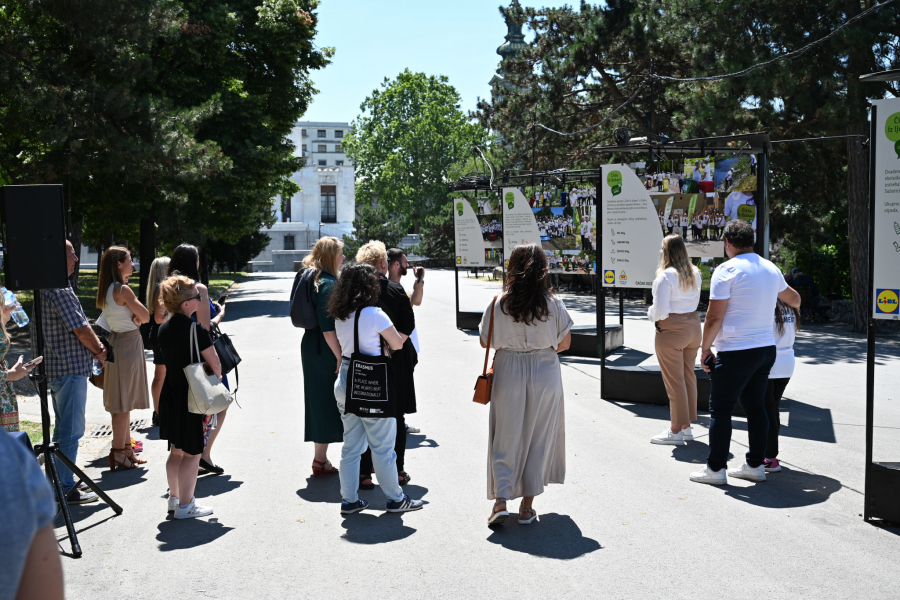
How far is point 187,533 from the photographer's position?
5066 mm

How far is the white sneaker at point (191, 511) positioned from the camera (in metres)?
5.29

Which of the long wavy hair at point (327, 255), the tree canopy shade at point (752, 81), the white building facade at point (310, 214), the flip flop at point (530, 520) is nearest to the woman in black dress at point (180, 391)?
the long wavy hair at point (327, 255)

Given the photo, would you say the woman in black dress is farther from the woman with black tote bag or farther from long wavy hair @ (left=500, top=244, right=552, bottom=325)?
long wavy hair @ (left=500, top=244, right=552, bottom=325)

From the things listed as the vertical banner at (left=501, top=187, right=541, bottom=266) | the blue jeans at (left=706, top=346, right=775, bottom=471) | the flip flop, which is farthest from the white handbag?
the vertical banner at (left=501, top=187, right=541, bottom=266)

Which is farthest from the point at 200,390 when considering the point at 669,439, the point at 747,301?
the point at 669,439

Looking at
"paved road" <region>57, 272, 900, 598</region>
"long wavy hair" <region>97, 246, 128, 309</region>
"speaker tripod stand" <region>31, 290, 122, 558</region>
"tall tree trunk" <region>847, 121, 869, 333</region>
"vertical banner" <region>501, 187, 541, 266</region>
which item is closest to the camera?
"paved road" <region>57, 272, 900, 598</region>

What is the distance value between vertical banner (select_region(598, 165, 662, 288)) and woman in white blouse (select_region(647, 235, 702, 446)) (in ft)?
7.69

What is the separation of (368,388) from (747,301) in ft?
9.53

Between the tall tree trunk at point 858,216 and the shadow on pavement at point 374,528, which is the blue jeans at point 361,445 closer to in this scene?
the shadow on pavement at point 374,528

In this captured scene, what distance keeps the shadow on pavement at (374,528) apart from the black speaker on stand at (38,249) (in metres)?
1.71

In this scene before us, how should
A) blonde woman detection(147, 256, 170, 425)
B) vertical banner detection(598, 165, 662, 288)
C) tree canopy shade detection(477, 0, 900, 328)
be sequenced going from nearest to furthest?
blonde woman detection(147, 256, 170, 425) → vertical banner detection(598, 165, 662, 288) → tree canopy shade detection(477, 0, 900, 328)

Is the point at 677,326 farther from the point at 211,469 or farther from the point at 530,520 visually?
the point at 211,469

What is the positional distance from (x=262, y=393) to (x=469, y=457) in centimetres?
430

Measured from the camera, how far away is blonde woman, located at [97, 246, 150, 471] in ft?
21.1
